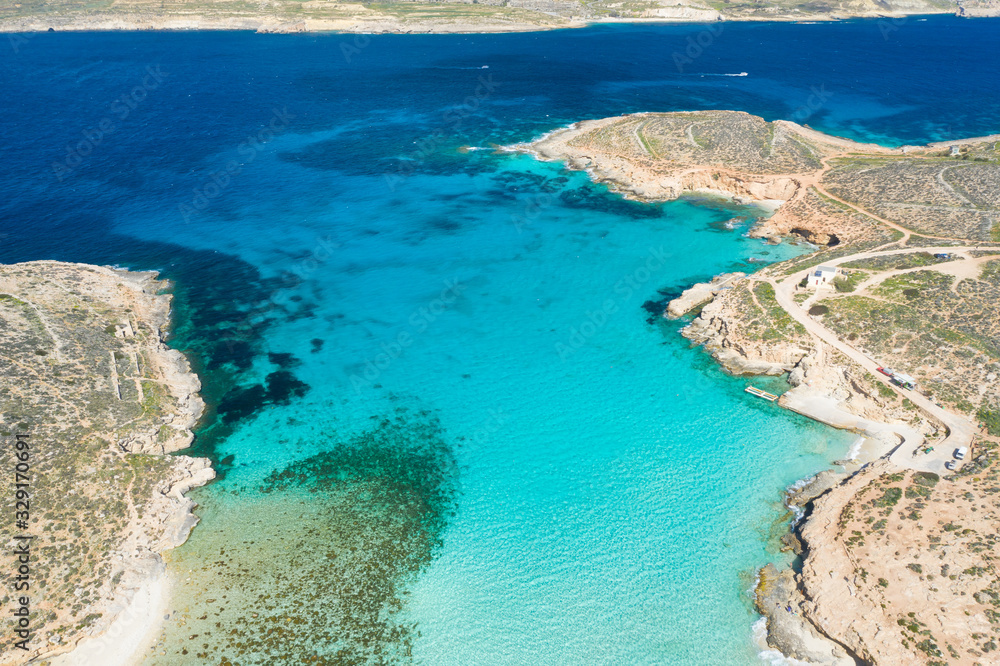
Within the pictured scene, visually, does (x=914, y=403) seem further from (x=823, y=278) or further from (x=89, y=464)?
(x=89, y=464)

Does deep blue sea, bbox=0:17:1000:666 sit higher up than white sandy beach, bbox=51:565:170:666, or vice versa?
deep blue sea, bbox=0:17:1000:666

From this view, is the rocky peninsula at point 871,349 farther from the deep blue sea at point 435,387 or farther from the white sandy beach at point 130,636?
the white sandy beach at point 130,636

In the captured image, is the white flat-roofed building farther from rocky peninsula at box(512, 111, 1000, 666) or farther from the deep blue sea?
the deep blue sea

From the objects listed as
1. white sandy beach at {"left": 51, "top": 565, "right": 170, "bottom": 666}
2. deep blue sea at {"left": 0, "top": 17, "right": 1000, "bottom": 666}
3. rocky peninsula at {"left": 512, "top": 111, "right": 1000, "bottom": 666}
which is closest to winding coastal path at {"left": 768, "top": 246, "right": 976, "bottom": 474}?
rocky peninsula at {"left": 512, "top": 111, "right": 1000, "bottom": 666}

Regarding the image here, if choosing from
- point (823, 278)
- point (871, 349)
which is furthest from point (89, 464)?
point (823, 278)

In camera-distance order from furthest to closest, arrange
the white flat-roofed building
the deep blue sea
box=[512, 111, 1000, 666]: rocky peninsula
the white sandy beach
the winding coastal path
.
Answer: the white flat-roofed building
the winding coastal path
the deep blue sea
box=[512, 111, 1000, 666]: rocky peninsula
the white sandy beach

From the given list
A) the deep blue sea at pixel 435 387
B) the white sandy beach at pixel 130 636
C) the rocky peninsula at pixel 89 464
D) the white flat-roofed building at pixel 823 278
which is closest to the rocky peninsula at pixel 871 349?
the white flat-roofed building at pixel 823 278
